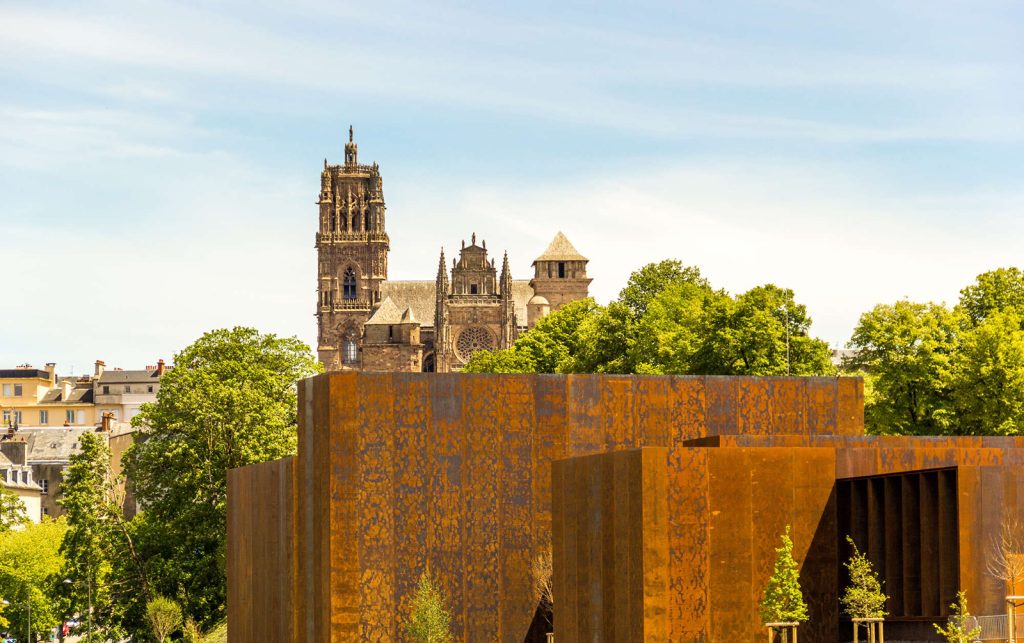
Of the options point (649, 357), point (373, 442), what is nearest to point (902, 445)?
point (373, 442)

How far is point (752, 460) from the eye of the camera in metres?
35.6

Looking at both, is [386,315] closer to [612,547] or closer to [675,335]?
[675,335]

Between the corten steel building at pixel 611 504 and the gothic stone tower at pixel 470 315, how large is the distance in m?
131

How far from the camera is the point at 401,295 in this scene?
634ft

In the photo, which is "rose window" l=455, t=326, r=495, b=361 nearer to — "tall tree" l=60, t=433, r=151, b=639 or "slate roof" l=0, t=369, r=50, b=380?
"slate roof" l=0, t=369, r=50, b=380

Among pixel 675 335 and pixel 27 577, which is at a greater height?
pixel 675 335

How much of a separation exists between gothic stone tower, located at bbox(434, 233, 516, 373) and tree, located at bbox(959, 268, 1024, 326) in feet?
352

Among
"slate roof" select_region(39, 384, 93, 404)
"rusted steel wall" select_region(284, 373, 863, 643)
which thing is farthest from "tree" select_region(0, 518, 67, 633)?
"slate roof" select_region(39, 384, 93, 404)

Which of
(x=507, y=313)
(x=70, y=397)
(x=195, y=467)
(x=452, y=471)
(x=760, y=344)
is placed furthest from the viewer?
(x=70, y=397)

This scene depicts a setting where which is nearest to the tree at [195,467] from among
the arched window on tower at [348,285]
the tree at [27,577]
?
Result: the tree at [27,577]

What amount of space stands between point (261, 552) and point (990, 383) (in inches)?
Answer: 1154

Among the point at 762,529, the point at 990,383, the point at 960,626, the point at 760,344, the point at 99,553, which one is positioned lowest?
the point at 99,553

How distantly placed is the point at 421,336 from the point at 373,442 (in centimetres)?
14534

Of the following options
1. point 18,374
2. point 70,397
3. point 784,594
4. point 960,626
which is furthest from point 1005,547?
point 18,374
